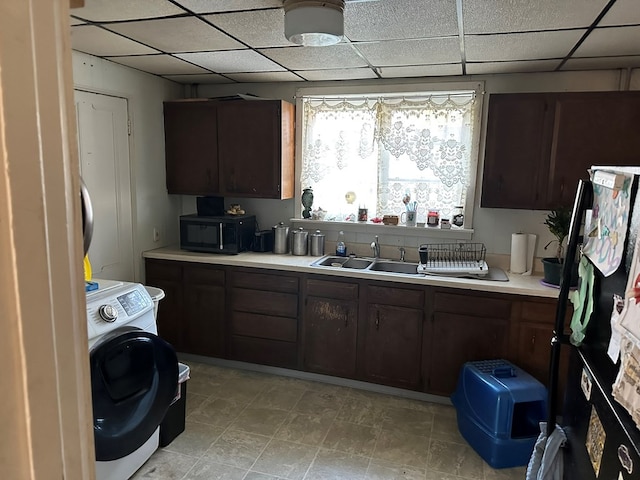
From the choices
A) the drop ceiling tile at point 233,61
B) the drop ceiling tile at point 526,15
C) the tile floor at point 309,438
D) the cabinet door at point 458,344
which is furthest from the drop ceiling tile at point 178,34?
the tile floor at point 309,438

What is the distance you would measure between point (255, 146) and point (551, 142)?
211cm

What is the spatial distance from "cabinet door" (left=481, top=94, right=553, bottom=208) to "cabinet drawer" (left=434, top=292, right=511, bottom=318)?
2.24 feet

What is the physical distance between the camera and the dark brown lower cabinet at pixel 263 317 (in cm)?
336

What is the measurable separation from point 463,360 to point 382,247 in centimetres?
111

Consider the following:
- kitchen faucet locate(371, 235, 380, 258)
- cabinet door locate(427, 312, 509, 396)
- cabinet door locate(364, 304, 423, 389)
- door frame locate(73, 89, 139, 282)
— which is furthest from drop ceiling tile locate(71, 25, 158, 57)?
cabinet door locate(427, 312, 509, 396)

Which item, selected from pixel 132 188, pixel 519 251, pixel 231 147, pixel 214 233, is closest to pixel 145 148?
pixel 132 188

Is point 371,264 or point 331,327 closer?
point 331,327

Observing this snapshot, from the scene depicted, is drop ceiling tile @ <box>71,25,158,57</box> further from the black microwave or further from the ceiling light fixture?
the black microwave

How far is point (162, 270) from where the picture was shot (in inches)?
142

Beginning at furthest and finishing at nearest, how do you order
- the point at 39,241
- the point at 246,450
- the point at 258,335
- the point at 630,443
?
the point at 258,335 < the point at 246,450 < the point at 630,443 < the point at 39,241

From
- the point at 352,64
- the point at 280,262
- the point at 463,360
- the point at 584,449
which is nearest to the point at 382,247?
the point at 280,262

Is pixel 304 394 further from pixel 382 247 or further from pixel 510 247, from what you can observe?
pixel 510 247

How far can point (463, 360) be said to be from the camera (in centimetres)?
299

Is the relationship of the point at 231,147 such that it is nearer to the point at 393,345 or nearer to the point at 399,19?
the point at 399,19
